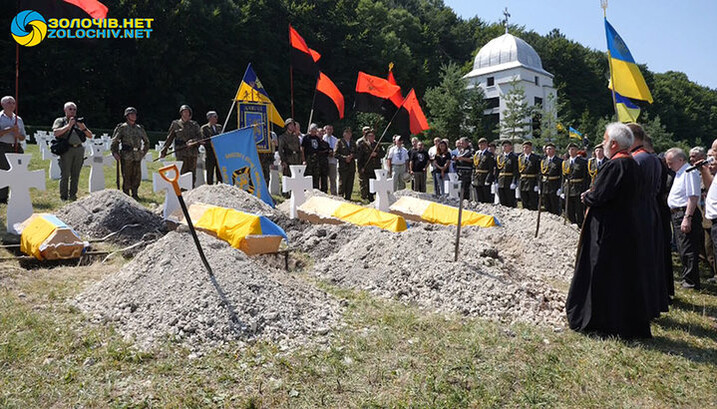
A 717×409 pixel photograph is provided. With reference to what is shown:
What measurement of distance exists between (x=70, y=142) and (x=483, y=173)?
927 centimetres

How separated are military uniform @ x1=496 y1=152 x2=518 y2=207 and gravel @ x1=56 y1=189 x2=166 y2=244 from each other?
27.4 feet

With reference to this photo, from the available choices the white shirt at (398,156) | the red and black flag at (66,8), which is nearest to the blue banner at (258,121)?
the white shirt at (398,156)

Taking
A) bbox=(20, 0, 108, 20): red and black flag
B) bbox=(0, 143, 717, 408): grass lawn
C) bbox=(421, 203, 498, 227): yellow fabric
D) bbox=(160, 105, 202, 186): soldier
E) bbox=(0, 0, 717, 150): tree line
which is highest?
bbox=(0, 0, 717, 150): tree line

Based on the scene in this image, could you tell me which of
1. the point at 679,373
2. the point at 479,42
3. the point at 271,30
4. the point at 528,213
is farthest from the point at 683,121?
the point at 679,373

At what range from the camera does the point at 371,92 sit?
14273 mm

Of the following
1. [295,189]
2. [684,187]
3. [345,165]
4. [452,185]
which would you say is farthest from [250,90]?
[684,187]

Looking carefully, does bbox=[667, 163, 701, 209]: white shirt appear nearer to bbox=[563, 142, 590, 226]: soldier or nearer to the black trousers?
the black trousers

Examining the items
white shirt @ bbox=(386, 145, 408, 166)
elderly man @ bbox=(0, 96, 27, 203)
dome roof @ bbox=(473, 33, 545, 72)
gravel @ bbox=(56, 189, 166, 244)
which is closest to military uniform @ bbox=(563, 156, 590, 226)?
white shirt @ bbox=(386, 145, 408, 166)

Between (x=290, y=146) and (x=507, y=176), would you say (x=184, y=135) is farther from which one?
(x=507, y=176)

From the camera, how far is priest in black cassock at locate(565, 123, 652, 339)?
4621 mm

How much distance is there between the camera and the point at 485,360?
4.05m

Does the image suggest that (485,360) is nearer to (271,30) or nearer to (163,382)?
(163,382)

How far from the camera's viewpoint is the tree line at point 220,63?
107 feet

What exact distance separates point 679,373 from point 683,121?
78.9 metres
